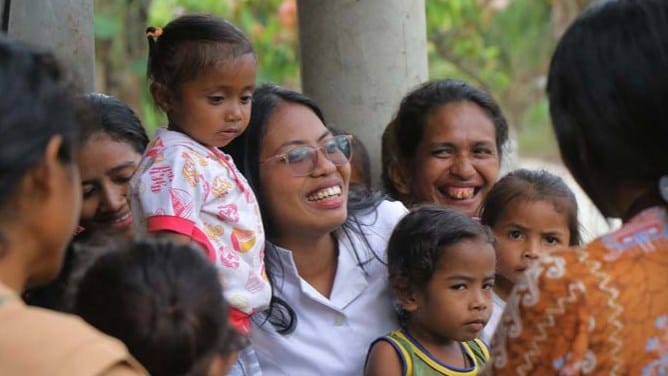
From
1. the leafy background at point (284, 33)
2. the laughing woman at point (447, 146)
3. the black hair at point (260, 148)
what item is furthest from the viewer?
the leafy background at point (284, 33)

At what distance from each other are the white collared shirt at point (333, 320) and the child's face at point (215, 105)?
43 centimetres

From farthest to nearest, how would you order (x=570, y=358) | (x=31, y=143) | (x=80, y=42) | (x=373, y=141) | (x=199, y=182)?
(x=373, y=141)
(x=80, y=42)
(x=199, y=182)
(x=570, y=358)
(x=31, y=143)

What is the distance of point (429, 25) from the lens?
1081 cm

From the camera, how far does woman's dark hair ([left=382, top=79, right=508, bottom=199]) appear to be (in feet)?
15.2

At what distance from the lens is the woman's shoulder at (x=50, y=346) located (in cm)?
183

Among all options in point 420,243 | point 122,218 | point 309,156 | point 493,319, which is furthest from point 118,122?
point 493,319

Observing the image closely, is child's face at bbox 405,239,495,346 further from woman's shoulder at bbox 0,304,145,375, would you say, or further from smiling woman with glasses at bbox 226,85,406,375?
woman's shoulder at bbox 0,304,145,375

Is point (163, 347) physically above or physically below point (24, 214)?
below

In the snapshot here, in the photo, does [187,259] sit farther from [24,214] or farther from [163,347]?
[24,214]

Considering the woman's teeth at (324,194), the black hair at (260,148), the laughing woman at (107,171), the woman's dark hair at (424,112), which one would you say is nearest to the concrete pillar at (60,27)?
the laughing woman at (107,171)

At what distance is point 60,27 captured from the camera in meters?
4.18

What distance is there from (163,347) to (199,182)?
1224 mm

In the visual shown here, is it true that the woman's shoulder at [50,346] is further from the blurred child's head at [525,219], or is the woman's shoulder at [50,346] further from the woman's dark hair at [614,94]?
the blurred child's head at [525,219]

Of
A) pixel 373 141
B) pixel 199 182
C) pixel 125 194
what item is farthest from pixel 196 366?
pixel 373 141
